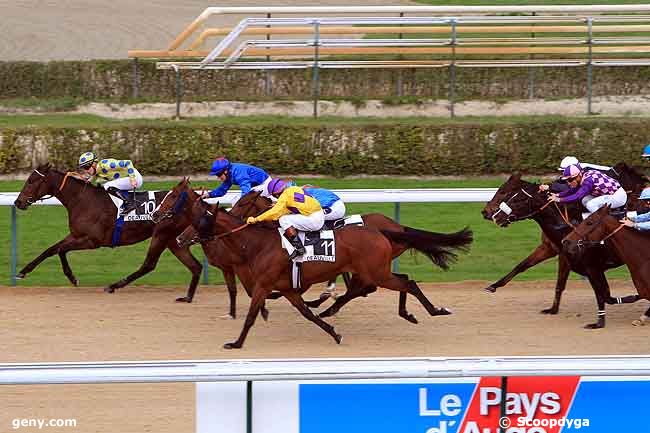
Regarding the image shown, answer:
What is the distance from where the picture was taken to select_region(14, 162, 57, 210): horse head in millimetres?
9930

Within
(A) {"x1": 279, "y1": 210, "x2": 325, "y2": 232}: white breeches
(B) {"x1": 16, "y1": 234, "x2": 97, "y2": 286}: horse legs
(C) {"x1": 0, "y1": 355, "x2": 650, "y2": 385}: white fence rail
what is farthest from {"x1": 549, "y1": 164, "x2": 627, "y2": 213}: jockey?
(C) {"x1": 0, "y1": 355, "x2": 650, "y2": 385}: white fence rail

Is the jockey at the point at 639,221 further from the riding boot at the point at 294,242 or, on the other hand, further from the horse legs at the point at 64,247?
the horse legs at the point at 64,247

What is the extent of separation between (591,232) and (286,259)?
6.89 ft

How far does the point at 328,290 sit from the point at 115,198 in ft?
6.37

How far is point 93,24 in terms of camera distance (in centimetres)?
2275

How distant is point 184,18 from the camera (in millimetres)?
23406

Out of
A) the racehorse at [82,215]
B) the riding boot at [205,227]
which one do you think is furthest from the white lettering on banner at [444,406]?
the racehorse at [82,215]

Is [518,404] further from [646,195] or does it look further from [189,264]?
[189,264]

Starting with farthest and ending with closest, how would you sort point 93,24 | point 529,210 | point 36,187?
point 93,24 → point 36,187 → point 529,210

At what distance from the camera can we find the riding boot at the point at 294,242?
8.15 metres

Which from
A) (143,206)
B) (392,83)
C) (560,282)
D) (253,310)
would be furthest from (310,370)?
(392,83)

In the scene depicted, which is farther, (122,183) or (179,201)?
(122,183)

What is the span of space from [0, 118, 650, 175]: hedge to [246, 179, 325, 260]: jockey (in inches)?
224

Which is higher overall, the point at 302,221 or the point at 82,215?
the point at 302,221
